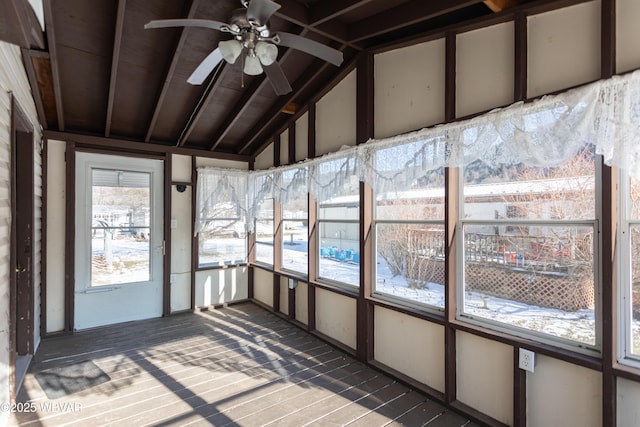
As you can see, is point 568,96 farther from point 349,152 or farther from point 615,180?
point 349,152

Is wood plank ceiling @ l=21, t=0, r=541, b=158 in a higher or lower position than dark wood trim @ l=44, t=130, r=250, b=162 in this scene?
higher

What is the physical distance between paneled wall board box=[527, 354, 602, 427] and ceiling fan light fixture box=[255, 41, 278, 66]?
8.37 feet

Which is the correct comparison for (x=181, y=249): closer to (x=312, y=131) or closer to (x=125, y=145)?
(x=125, y=145)

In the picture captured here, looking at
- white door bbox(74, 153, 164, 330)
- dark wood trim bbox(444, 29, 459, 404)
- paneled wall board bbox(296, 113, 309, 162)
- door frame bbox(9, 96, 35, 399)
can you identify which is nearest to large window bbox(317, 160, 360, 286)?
paneled wall board bbox(296, 113, 309, 162)

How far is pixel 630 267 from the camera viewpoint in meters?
1.84

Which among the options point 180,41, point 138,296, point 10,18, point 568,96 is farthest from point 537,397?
point 138,296

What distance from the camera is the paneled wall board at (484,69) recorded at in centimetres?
229

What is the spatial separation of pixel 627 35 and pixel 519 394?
223cm

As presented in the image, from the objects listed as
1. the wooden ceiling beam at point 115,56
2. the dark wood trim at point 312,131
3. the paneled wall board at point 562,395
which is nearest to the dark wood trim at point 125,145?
the wooden ceiling beam at point 115,56

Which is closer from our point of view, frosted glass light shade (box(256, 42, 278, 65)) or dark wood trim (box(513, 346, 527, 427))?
frosted glass light shade (box(256, 42, 278, 65))

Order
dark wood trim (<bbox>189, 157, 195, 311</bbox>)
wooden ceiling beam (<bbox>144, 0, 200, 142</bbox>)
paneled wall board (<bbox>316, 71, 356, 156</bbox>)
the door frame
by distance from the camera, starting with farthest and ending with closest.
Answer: dark wood trim (<bbox>189, 157, 195, 311</bbox>) < paneled wall board (<bbox>316, 71, 356, 156</bbox>) < the door frame < wooden ceiling beam (<bbox>144, 0, 200, 142</bbox>)

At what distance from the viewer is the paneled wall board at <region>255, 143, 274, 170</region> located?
502 cm

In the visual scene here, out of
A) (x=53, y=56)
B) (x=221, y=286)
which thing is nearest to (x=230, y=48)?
(x=53, y=56)

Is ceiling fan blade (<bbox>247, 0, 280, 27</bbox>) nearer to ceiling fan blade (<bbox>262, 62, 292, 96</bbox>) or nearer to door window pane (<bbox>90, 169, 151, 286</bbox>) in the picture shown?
ceiling fan blade (<bbox>262, 62, 292, 96</bbox>)
